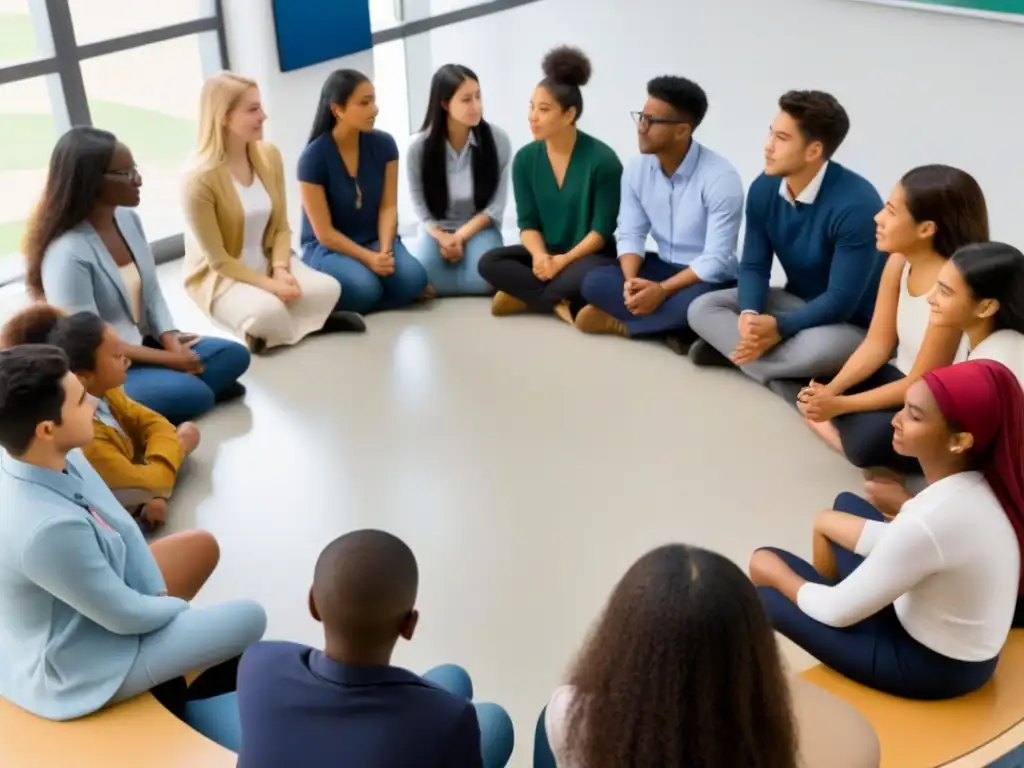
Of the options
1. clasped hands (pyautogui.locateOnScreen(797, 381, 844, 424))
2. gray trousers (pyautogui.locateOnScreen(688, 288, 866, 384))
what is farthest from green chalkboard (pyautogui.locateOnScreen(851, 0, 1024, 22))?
clasped hands (pyautogui.locateOnScreen(797, 381, 844, 424))

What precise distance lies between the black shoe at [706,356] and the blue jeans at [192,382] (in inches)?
66.0

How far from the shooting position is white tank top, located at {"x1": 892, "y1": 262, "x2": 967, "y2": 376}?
310 centimetres

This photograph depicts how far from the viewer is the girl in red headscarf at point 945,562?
1.97 meters

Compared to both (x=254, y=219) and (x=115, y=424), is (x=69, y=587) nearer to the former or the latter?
(x=115, y=424)

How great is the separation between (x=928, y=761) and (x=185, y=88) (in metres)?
15.6

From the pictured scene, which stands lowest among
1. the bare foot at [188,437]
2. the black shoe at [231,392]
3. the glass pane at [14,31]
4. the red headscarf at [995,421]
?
the glass pane at [14,31]

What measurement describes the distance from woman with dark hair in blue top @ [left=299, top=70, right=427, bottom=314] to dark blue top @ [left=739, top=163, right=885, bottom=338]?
148cm

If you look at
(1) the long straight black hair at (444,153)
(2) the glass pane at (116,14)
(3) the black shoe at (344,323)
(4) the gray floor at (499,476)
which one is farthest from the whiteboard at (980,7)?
(2) the glass pane at (116,14)

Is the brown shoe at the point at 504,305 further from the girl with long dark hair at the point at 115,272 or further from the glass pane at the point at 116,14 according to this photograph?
the glass pane at the point at 116,14

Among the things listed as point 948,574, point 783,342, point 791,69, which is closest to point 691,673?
point 948,574

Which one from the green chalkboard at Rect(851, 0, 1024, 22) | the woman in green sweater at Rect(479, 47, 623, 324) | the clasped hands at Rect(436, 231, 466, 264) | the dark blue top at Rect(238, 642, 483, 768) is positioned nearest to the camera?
the dark blue top at Rect(238, 642, 483, 768)

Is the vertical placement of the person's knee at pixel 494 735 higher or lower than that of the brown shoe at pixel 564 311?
higher

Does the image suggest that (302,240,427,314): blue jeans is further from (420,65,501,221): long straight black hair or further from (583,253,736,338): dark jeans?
(583,253,736,338): dark jeans

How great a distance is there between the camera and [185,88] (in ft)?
51.1
